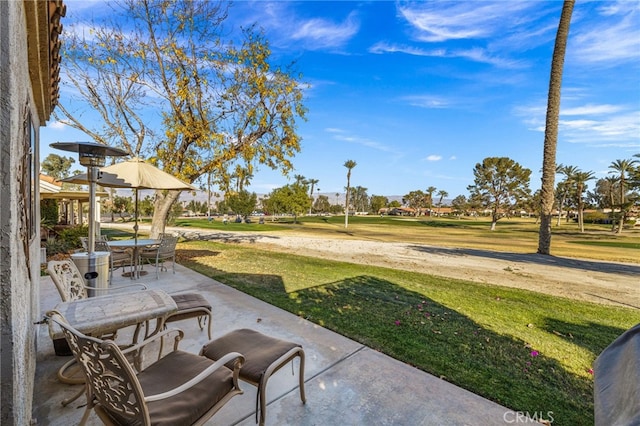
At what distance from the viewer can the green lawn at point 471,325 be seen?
2.92 metres

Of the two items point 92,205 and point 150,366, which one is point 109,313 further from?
point 92,205

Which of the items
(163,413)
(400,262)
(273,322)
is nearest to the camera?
(163,413)

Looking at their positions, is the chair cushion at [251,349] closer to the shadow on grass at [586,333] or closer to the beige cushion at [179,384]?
the beige cushion at [179,384]

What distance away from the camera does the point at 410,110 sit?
97.9ft

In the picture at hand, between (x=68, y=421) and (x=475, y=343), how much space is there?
4387mm

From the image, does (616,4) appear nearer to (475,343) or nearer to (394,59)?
(394,59)

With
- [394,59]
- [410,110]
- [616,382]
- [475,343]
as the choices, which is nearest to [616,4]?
[394,59]

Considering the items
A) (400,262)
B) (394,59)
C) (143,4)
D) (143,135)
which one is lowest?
(400,262)

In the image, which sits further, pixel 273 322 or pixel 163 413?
pixel 273 322

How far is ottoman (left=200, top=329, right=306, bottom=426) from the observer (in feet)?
6.96

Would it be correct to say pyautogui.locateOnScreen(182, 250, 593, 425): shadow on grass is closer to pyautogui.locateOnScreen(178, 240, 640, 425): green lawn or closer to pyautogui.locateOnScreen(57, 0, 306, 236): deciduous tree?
pyautogui.locateOnScreen(178, 240, 640, 425): green lawn

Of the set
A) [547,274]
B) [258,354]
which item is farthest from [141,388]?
[547,274]

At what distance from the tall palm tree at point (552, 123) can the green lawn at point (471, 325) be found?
8539 mm
